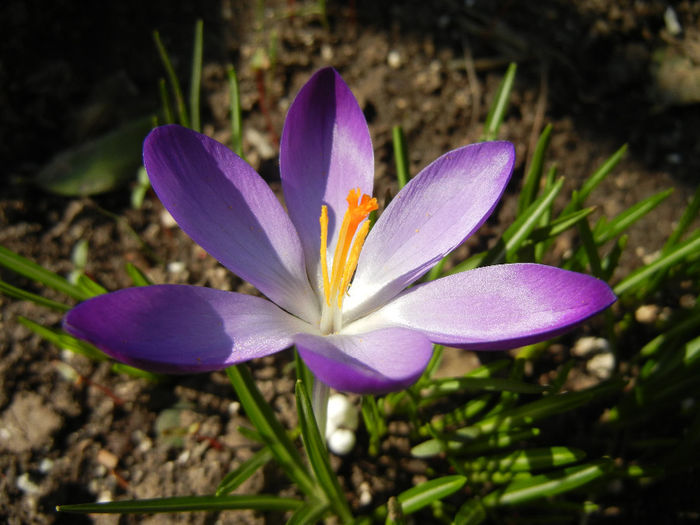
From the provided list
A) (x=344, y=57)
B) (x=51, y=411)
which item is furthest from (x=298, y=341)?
(x=344, y=57)

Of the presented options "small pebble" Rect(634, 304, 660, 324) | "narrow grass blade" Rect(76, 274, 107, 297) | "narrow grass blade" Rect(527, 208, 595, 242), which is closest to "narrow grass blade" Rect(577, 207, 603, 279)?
"narrow grass blade" Rect(527, 208, 595, 242)

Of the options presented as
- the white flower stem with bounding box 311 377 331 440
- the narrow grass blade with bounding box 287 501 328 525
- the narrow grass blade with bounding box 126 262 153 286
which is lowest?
the narrow grass blade with bounding box 287 501 328 525

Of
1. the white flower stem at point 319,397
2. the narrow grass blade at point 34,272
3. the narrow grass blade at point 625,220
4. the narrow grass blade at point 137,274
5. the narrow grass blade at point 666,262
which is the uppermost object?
the narrow grass blade at point 34,272

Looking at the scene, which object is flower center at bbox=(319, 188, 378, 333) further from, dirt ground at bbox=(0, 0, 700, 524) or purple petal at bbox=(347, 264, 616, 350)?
dirt ground at bbox=(0, 0, 700, 524)

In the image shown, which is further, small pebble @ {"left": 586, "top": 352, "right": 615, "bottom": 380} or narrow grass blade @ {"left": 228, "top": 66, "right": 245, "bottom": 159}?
small pebble @ {"left": 586, "top": 352, "right": 615, "bottom": 380}

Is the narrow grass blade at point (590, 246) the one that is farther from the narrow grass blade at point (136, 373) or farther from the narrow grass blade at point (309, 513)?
the narrow grass blade at point (136, 373)

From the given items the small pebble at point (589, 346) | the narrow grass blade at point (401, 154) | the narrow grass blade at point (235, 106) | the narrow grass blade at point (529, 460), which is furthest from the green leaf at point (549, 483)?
the narrow grass blade at point (235, 106)

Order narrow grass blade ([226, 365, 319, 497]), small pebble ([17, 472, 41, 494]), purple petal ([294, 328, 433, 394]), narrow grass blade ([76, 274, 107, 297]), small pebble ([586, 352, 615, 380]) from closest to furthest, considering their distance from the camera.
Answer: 1. purple petal ([294, 328, 433, 394])
2. narrow grass blade ([226, 365, 319, 497])
3. narrow grass blade ([76, 274, 107, 297])
4. small pebble ([17, 472, 41, 494])
5. small pebble ([586, 352, 615, 380])
